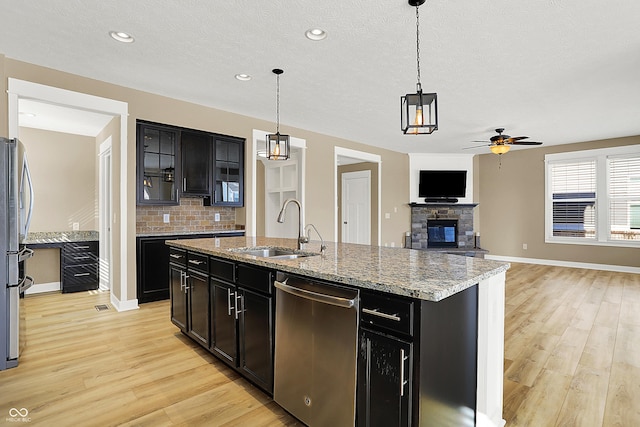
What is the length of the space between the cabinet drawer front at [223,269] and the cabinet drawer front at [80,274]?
355cm

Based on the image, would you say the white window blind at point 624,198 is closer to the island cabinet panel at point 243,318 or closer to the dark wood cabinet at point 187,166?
the dark wood cabinet at point 187,166

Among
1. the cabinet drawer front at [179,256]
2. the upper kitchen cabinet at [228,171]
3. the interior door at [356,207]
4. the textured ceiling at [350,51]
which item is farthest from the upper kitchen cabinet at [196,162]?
the interior door at [356,207]

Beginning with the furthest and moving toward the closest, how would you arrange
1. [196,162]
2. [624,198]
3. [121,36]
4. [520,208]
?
1. [520,208]
2. [624,198]
3. [196,162]
4. [121,36]

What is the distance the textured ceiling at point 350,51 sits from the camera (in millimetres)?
2453

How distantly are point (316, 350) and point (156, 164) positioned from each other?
3.54 metres

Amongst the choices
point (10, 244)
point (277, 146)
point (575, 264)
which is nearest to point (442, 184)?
point (575, 264)

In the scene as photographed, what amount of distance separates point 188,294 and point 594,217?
7931 millimetres

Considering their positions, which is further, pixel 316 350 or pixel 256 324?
pixel 256 324

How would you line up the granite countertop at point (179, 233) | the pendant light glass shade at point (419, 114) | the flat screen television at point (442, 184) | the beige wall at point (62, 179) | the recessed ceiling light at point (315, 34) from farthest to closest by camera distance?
the flat screen television at point (442, 184), the beige wall at point (62, 179), the granite countertop at point (179, 233), the recessed ceiling light at point (315, 34), the pendant light glass shade at point (419, 114)

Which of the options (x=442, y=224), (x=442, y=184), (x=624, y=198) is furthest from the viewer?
(x=442, y=224)

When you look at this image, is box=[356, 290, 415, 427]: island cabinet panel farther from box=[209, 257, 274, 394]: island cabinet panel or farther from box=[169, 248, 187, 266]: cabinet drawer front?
box=[169, 248, 187, 266]: cabinet drawer front

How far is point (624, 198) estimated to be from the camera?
654 centimetres

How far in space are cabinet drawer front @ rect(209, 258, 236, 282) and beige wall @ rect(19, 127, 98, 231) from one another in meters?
4.21

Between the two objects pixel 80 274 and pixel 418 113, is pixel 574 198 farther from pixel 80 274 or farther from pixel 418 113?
pixel 80 274
